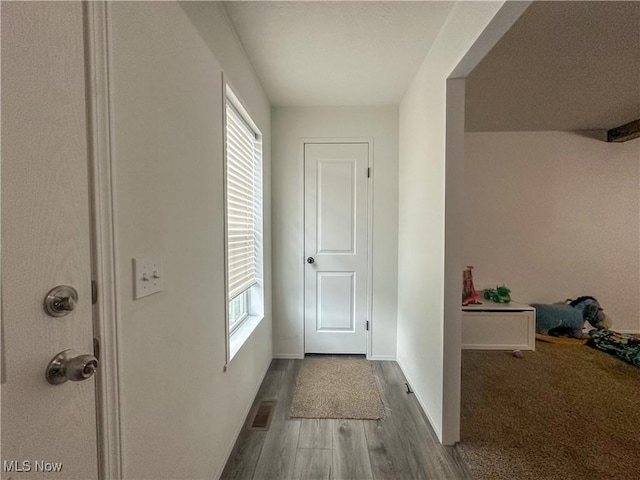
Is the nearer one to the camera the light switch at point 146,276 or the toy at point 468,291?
the light switch at point 146,276

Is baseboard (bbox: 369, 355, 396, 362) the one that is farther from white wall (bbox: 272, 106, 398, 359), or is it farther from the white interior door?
the white interior door

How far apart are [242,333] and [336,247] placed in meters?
1.18

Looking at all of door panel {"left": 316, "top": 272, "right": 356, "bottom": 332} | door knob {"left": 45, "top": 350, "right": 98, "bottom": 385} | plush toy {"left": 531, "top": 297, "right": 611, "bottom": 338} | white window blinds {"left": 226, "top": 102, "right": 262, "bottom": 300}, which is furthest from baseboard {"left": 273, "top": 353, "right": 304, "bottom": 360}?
plush toy {"left": 531, "top": 297, "right": 611, "bottom": 338}

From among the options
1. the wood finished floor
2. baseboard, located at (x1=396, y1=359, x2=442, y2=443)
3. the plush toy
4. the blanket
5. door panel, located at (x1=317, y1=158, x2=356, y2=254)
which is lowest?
the wood finished floor

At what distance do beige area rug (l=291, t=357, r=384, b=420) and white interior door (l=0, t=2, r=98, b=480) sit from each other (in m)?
1.45

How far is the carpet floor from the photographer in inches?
55.3

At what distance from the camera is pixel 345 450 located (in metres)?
1.50

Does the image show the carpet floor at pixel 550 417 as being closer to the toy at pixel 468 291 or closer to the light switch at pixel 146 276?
the toy at pixel 468 291

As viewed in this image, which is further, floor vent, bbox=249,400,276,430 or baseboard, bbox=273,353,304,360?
baseboard, bbox=273,353,304,360

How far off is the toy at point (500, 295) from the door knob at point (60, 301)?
11.4ft

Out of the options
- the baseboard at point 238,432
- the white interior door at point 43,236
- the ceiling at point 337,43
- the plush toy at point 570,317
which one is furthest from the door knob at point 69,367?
the plush toy at point 570,317

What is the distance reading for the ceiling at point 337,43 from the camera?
1421 millimetres

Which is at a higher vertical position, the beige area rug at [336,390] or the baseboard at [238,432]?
the baseboard at [238,432]

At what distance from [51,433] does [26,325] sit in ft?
0.77
